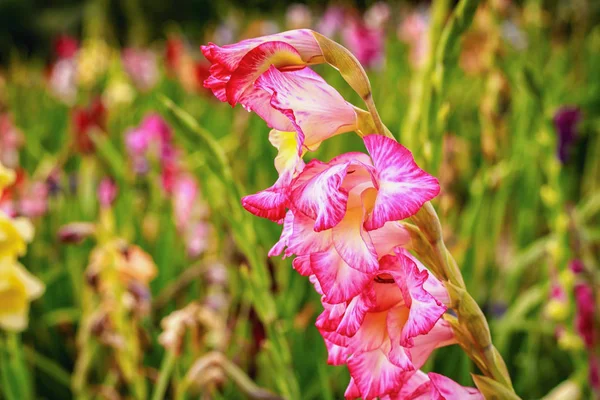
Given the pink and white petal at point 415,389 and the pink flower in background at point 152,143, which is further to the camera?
the pink flower in background at point 152,143

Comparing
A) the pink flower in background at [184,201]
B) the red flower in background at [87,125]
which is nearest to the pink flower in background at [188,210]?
the pink flower in background at [184,201]

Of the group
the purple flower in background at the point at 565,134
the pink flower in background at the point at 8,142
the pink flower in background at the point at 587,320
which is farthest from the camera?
the pink flower in background at the point at 8,142

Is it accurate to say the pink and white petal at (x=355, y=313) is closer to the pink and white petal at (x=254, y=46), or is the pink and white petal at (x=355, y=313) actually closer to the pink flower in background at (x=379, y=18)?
the pink and white petal at (x=254, y=46)

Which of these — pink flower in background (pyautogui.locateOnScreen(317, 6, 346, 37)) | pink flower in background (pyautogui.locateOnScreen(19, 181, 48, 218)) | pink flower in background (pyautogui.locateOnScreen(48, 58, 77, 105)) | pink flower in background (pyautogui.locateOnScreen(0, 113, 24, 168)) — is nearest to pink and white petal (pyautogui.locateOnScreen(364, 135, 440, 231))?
pink flower in background (pyautogui.locateOnScreen(19, 181, 48, 218))

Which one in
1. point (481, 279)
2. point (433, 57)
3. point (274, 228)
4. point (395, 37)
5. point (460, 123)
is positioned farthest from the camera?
point (395, 37)

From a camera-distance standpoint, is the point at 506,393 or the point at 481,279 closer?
the point at 506,393

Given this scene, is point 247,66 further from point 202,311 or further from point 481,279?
point 481,279

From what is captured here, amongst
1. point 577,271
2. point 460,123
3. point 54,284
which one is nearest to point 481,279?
point 577,271

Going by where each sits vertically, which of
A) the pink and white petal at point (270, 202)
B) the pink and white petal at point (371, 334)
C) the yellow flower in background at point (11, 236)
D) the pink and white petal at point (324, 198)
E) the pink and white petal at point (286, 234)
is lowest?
the yellow flower in background at point (11, 236)
